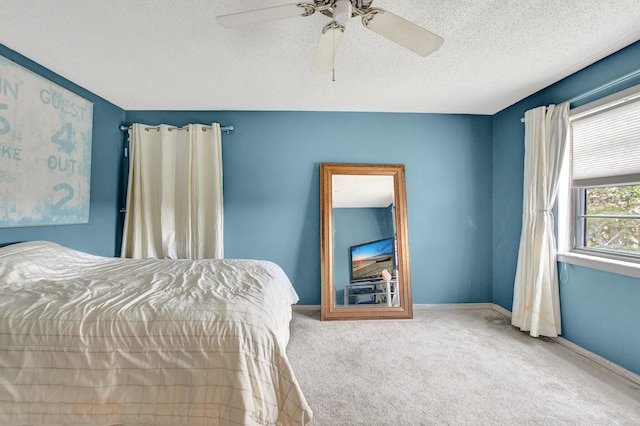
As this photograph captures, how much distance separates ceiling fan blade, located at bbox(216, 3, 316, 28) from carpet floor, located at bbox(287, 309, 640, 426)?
6.88 feet

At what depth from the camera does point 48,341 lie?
1.18 m

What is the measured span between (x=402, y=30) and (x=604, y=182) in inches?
80.4

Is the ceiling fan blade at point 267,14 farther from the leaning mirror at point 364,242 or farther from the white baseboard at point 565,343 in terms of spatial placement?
the white baseboard at point 565,343

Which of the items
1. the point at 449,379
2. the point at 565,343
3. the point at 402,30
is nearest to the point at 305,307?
the point at 449,379

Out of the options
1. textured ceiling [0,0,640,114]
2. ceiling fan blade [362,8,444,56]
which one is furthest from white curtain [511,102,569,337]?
ceiling fan blade [362,8,444,56]

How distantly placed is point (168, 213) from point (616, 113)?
409 centimetres

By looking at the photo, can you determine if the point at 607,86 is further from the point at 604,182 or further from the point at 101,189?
the point at 101,189

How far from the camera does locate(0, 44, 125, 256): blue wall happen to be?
7.98 feet

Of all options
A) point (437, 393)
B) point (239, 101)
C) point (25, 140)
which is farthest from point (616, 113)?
point (25, 140)

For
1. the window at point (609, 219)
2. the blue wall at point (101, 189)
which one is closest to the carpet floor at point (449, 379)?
the window at point (609, 219)

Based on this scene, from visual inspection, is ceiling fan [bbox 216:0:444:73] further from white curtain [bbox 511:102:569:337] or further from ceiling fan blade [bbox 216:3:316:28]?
white curtain [bbox 511:102:569:337]

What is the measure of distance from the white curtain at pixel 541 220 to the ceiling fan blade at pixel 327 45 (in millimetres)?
2077

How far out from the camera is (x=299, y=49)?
1.92 m

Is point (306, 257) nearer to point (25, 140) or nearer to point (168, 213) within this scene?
point (168, 213)
